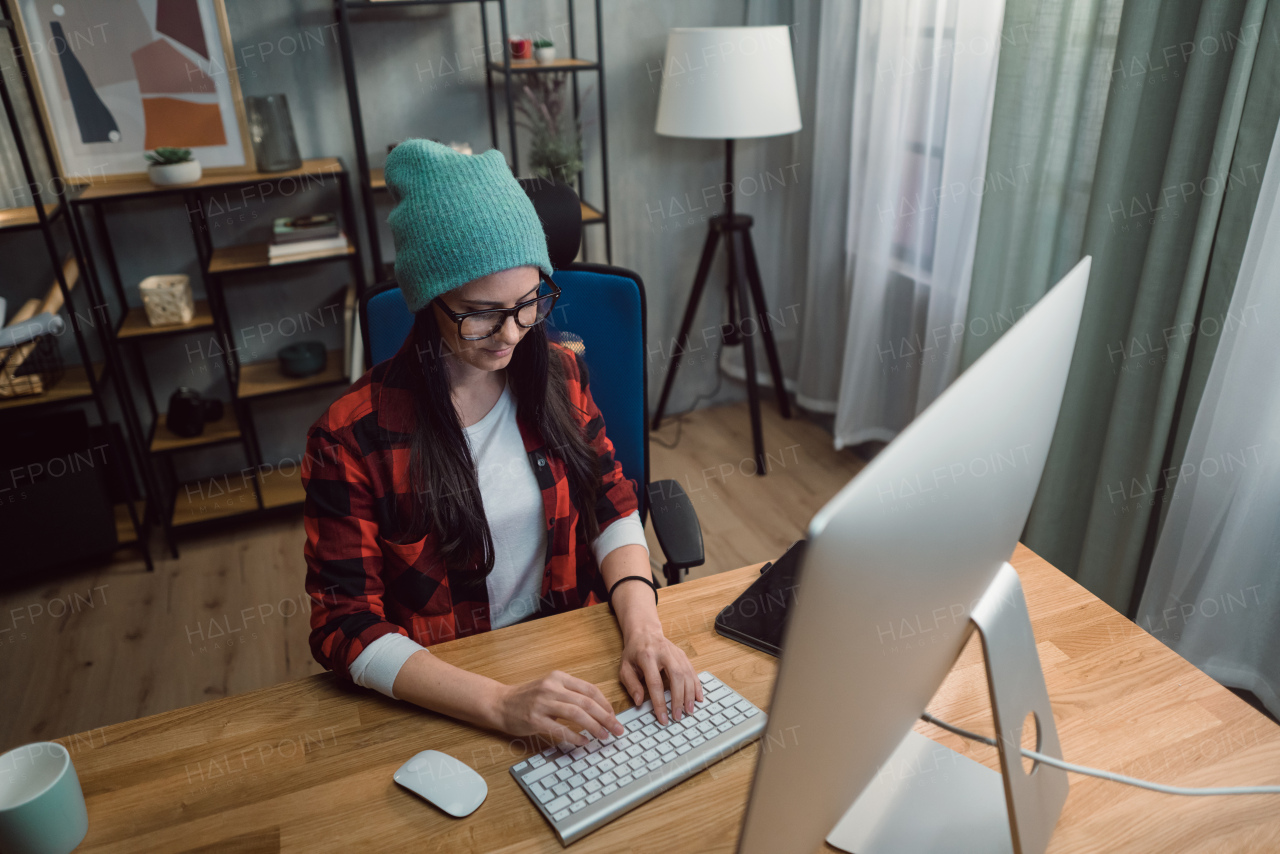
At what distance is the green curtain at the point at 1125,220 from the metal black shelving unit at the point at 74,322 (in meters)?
2.50

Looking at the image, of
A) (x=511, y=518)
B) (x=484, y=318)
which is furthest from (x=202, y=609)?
(x=484, y=318)

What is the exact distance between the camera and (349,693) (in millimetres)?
1041

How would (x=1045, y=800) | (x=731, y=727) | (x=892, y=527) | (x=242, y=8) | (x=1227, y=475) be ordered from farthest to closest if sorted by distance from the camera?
(x=242, y=8) → (x=1227, y=475) → (x=731, y=727) → (x=1045, y=800) → (x=892, y=527)

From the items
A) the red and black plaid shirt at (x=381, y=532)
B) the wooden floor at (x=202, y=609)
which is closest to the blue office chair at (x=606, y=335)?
the red and black plaid shirt at (x=381, y=532)

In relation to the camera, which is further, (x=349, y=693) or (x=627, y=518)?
(x=627, y=518)

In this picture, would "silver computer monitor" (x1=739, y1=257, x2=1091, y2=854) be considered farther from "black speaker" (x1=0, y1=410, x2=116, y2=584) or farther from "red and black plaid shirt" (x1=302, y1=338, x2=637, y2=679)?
"black speaker" (x1=0, y1=410, x2=116, y2=584)

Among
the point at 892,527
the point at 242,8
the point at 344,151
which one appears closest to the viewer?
the point at 892,527

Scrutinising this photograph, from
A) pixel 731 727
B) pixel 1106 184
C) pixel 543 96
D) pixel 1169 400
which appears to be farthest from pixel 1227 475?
pixel 543 96

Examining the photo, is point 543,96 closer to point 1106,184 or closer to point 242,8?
point 242,8

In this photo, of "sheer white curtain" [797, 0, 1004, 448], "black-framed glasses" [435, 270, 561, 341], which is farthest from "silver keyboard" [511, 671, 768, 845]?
"sheer white curtain" [797, 0, 1004, 448]

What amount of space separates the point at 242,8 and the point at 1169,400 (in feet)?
9.03

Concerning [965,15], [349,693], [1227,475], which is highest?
[965,15]

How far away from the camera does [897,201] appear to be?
8.92ft

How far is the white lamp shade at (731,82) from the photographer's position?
2.58 metres
